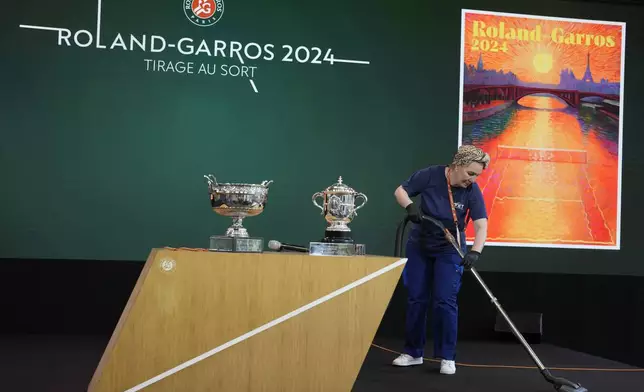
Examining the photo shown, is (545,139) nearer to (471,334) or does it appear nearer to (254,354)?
(471,334)

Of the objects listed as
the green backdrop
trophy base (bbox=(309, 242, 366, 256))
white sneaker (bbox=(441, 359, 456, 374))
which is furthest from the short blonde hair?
the green backdrop

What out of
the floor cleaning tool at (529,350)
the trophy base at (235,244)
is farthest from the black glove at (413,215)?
the trophy base at (235,244)

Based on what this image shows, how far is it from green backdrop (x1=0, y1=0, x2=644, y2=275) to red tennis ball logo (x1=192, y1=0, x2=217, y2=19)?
0.31 ft

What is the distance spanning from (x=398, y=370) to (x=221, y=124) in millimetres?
2275

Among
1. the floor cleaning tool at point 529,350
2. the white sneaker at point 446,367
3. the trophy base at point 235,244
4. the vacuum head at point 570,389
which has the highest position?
the trophy base at point 235,244

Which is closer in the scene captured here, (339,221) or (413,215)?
(339,221)

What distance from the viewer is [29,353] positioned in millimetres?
4566

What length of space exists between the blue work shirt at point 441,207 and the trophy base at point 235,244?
4.47ft

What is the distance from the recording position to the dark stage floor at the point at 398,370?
372 centimetres

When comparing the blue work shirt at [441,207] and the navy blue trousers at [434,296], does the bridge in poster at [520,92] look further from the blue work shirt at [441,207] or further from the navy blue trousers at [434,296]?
the navy blue trousers at [434,296]

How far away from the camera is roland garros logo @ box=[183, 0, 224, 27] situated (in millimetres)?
5629

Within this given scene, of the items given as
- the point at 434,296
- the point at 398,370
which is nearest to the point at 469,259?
the point at 434,296

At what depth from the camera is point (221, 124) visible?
565 centimetres

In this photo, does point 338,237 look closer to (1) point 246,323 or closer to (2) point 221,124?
(1) point 246,323
